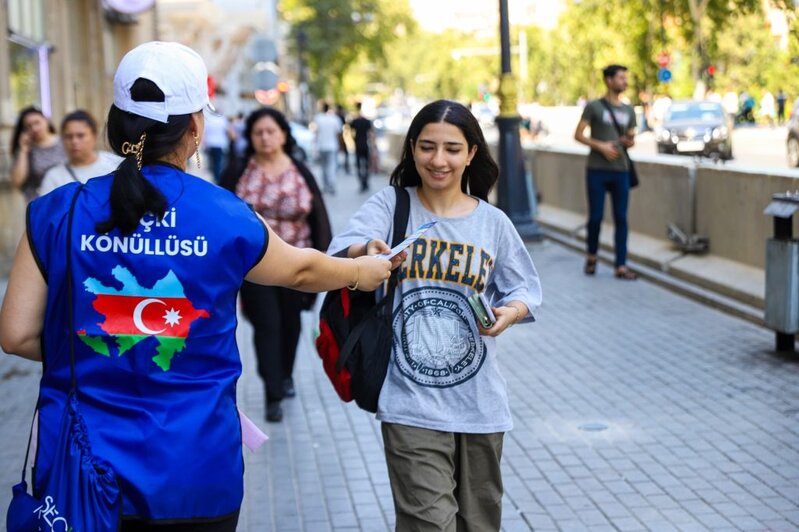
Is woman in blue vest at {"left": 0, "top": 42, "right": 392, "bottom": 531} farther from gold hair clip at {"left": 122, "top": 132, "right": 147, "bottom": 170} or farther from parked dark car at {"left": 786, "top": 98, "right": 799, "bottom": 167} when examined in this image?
parked dark car at {"left": 786, "top": 98, "right": 799, "bottom": 167}

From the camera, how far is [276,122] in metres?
7.72

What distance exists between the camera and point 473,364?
13.0 ft

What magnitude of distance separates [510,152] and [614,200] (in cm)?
334

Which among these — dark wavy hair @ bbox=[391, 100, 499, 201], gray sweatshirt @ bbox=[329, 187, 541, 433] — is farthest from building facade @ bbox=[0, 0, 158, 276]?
gray sweatshirt @ bbox=[329, 187, 541, 433]

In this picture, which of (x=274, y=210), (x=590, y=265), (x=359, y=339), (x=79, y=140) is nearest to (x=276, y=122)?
(x=274, y=210)

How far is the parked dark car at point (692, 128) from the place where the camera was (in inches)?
1285

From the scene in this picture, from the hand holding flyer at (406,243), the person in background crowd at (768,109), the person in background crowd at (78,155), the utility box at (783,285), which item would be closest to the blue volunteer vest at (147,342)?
the hand holding flyer at (406,243)

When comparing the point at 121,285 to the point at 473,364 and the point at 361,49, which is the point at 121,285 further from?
the point at 361,49

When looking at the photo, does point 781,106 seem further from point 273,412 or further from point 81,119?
point 273,412

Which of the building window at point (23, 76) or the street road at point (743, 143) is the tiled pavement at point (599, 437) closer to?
the street road at point (743, 143)

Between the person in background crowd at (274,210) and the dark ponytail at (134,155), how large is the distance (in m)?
4.64

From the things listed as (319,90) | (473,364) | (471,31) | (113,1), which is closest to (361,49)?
(319,90)

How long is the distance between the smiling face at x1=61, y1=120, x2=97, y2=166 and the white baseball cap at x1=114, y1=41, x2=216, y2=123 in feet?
16.6

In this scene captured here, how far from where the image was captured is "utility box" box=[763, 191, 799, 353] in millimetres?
8523
